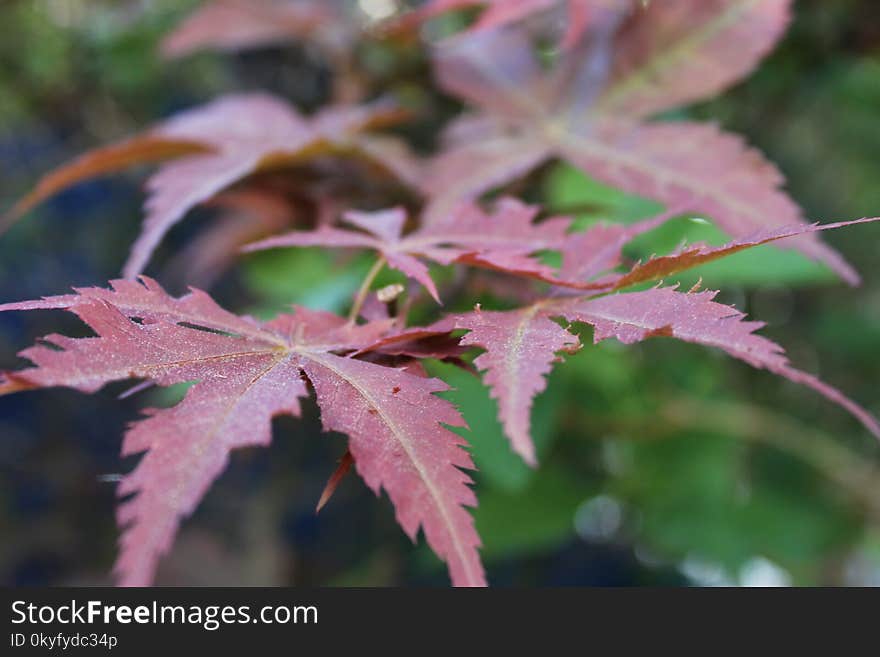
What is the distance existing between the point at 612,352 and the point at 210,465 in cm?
64

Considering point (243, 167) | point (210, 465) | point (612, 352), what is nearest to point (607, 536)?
point (612, 352)

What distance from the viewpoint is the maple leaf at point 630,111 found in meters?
0.43

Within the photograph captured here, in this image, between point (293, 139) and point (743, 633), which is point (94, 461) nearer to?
point (293, 139)

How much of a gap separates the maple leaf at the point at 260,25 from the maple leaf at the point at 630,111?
0.16 m

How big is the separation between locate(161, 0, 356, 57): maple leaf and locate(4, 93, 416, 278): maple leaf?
119 mm

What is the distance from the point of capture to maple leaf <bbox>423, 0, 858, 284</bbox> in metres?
0.43

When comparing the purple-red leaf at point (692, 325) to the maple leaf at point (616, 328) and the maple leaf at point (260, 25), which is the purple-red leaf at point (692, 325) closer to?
the maple leaf at point (616, 328)

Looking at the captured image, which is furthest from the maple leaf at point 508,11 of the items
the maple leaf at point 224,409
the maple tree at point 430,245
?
the maple leaf at point 224,409

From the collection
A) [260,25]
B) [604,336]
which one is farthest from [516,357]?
[260,25]

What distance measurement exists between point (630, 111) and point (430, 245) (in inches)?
9.3

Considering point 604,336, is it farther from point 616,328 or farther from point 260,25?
point 260,25

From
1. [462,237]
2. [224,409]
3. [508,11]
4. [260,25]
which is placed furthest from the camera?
[260,25]

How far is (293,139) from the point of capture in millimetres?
522

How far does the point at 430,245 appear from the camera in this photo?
359 mm
